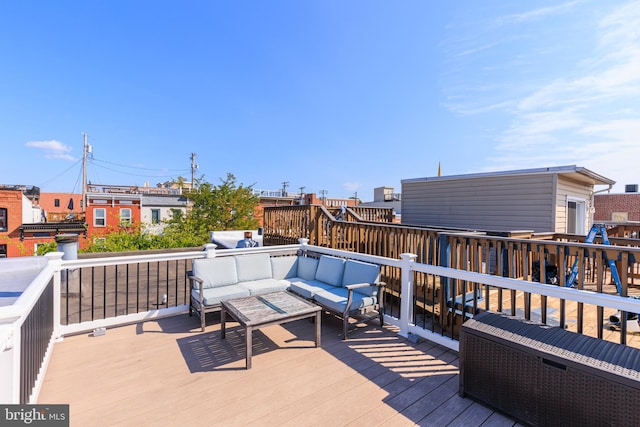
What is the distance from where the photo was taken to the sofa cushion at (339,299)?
3568mm

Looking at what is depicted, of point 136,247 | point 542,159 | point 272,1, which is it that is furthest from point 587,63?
point 136,247

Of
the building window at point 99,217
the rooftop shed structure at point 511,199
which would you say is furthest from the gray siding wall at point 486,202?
the building window at point 99,217

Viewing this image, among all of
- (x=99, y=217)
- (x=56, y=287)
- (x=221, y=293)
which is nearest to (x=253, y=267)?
(x=221, y=293)

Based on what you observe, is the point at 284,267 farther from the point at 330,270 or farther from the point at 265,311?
the point at 265,311

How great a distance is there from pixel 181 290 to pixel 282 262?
2678 millimetres

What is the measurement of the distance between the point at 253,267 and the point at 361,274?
179cm

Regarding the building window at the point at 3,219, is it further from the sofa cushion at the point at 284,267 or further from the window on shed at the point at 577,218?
the window on shed at the point at 577,218

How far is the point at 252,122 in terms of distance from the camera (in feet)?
53.8

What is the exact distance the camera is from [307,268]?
4.77 m

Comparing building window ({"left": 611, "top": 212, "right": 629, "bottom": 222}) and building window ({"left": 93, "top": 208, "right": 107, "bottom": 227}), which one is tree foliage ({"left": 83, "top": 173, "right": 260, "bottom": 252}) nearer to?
building window ({"left": 93, "top": 208, "right": 107, "bottom": 227})

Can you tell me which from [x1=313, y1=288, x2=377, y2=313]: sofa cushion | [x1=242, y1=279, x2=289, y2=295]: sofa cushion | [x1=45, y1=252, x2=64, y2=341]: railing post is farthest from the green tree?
[x1=313, y1=288, x2=377, y2=313]: sofa cushion

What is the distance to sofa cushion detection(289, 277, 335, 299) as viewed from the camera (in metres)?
4.04

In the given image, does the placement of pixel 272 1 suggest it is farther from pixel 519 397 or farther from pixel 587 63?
pixel 519 397

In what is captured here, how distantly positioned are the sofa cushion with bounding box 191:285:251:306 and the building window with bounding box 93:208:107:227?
65.5 ft
